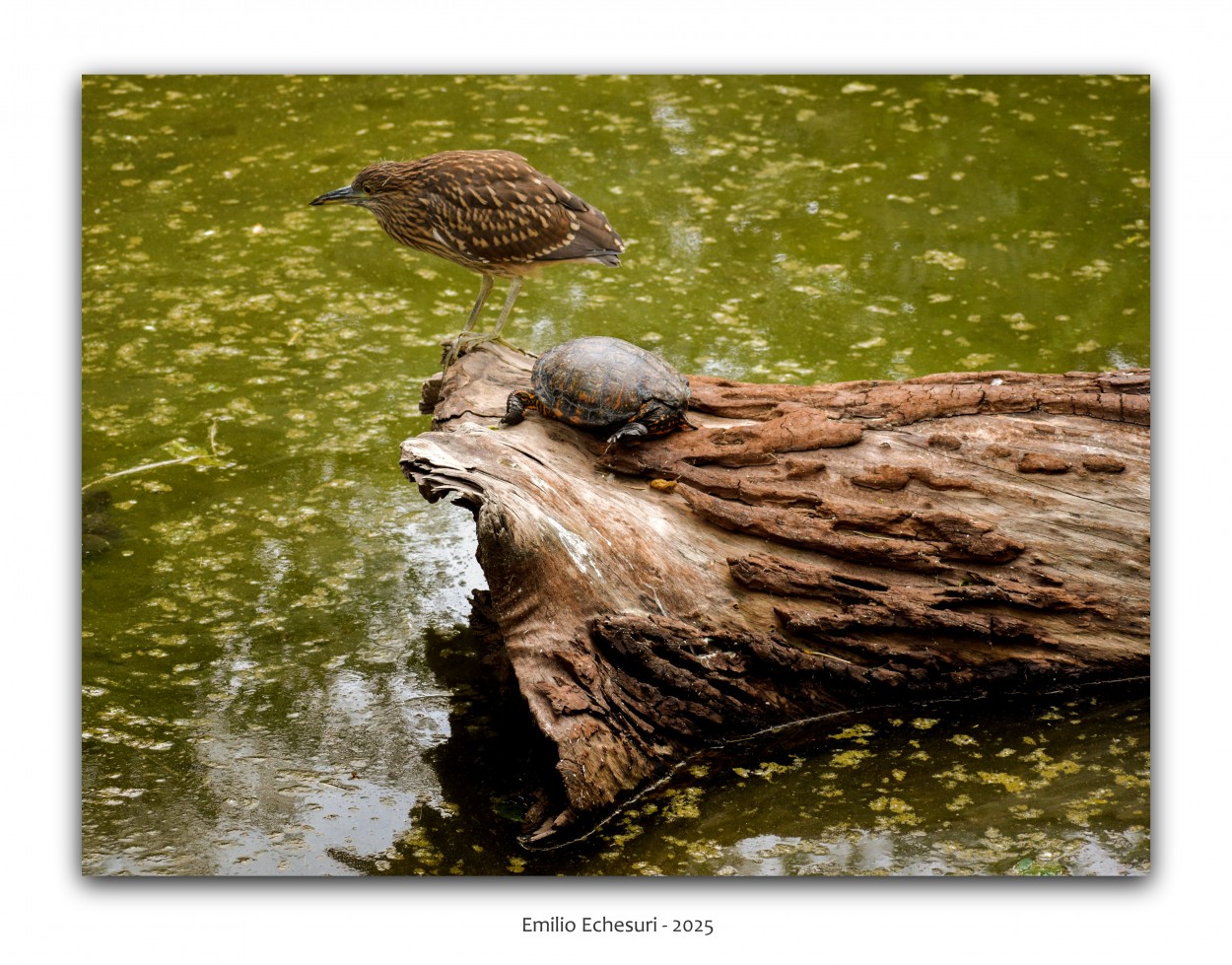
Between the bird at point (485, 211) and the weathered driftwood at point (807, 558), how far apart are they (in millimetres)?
683

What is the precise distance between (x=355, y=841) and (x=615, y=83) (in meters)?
5.32

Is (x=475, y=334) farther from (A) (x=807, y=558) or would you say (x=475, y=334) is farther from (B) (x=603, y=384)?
(A) (x=807, y=558)

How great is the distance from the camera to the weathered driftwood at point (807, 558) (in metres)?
3.69

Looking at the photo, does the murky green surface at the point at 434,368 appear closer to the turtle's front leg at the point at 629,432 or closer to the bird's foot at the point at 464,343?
the bird's foot at the point at 464,343

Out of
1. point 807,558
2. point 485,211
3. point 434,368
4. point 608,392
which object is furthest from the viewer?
point 434,368

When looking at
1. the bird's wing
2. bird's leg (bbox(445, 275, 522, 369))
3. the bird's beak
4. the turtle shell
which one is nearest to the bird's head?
the bird's beak

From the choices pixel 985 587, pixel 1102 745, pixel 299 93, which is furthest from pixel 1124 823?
pixel 299 93

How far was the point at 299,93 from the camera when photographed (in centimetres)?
781

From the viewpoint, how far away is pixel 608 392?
13.4ft

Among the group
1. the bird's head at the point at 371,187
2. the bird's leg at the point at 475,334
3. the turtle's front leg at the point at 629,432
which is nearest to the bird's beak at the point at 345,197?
the bird's head at the point at 371,187

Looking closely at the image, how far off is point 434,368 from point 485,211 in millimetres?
1640

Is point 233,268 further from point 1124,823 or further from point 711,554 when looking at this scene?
point 1124,823

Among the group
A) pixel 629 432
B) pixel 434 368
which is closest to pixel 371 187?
pixel 629 432

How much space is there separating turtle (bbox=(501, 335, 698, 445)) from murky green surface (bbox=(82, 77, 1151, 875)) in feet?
2.91
